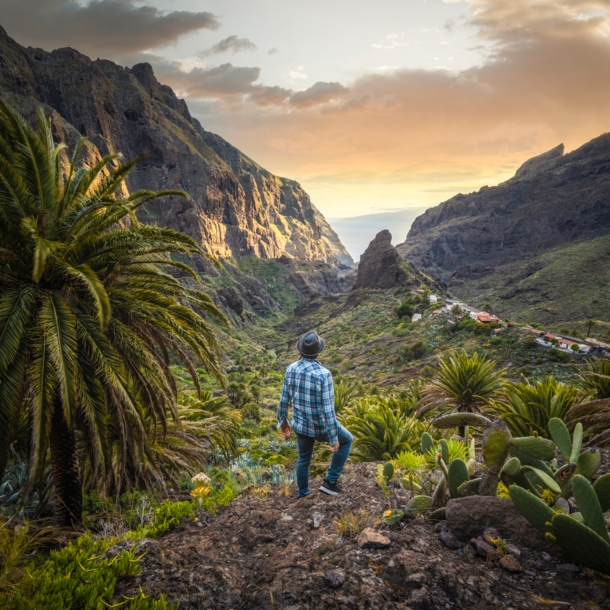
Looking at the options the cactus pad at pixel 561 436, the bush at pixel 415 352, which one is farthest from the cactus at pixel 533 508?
the bush at pixel 415 352

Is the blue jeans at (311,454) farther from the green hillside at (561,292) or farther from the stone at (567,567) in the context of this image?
the green hillside at (561,292)

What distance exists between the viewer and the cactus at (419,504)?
344 cm

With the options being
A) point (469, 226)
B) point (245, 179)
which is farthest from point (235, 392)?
point (245, 179)

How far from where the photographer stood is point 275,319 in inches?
4183

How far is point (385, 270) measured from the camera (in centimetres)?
7456

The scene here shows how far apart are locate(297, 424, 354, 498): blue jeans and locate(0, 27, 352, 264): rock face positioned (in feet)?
299

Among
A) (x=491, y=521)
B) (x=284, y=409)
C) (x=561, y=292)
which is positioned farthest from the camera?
(x=561, y=292)

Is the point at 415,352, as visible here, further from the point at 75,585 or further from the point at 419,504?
the point at 75,585

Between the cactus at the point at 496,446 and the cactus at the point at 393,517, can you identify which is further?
the cactus at the point at 393,517

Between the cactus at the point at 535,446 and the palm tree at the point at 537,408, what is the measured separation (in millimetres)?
3506

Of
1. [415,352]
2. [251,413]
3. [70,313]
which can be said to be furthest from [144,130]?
[70,313]

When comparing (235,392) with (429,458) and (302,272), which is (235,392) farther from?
(302,272)

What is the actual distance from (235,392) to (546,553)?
21917 mm

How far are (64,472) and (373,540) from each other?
4.13 m
